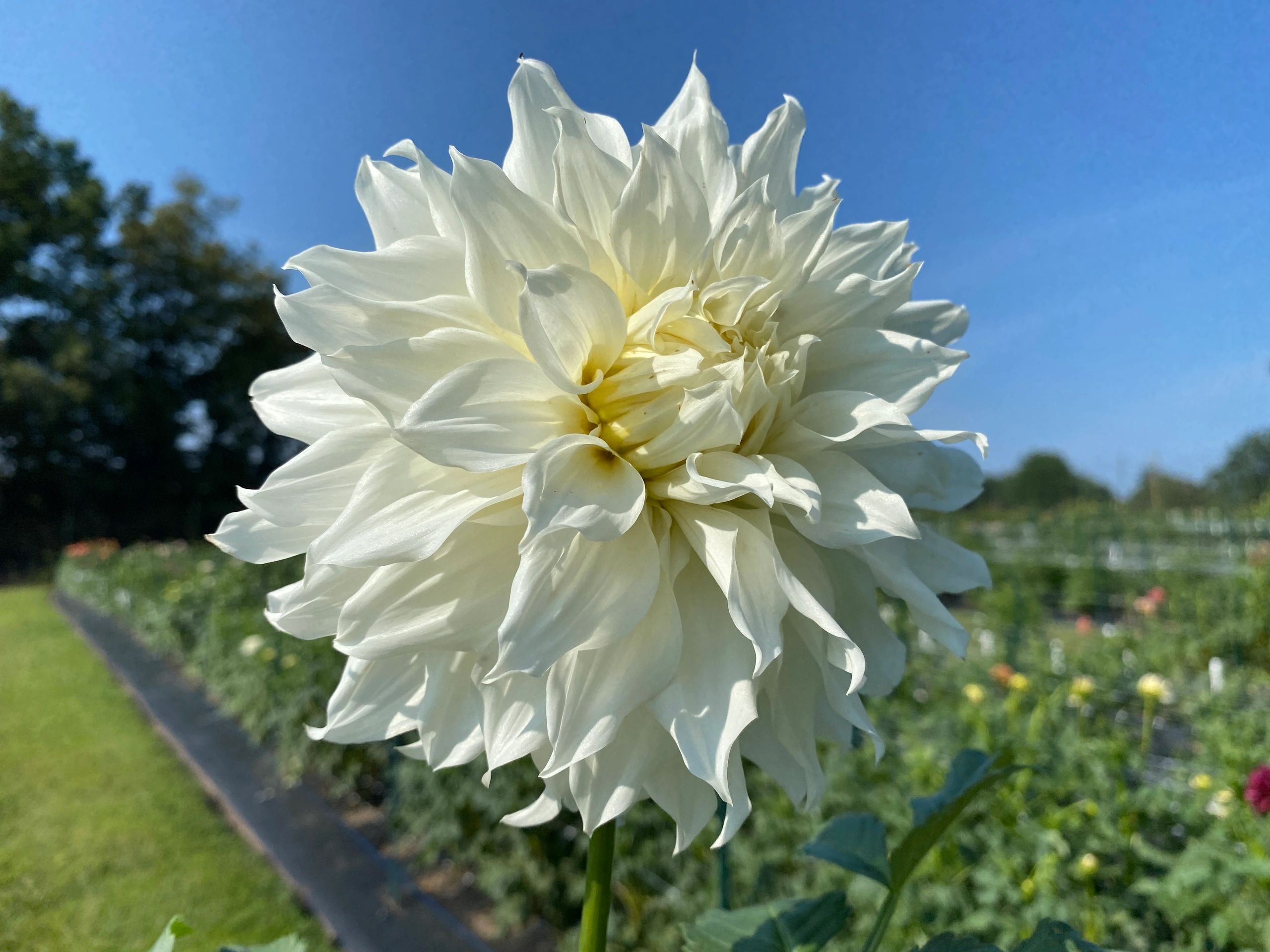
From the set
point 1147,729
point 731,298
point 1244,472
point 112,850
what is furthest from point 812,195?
point 1244,472

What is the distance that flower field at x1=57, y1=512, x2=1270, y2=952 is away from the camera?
→ 1.60 meters

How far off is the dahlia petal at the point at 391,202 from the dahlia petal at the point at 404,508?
0.19 meters

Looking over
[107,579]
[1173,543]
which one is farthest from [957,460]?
[1173,543]

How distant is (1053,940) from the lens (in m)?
0.50

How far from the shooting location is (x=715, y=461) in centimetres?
48

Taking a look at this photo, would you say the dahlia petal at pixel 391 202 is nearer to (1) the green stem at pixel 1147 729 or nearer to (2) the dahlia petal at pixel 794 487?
(2) the dahlia petal at pixel 794 487

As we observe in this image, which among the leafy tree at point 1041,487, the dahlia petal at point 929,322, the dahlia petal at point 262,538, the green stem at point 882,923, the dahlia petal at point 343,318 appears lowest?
the green stem at point 882,923

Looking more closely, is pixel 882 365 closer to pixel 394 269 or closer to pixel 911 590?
pixel 911 590

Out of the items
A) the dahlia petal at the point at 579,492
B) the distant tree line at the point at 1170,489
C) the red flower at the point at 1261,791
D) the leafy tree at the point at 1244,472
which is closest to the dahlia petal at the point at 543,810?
the dahlia petal at the point at 579,492

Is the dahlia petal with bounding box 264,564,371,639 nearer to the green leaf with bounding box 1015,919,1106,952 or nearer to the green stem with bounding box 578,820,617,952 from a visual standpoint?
the green stem with bounding box 578,820,617,952

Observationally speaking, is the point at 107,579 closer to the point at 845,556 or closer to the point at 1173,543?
the point at 845,556

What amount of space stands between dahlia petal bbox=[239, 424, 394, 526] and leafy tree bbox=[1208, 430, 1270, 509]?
19.5 metres

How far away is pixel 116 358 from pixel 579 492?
22568 mm

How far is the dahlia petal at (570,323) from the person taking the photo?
44 cm
